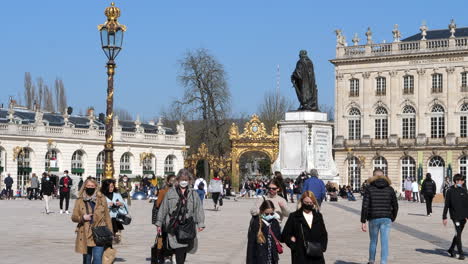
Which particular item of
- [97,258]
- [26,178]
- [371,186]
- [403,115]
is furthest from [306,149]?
[403,115]

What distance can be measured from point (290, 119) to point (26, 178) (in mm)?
42767

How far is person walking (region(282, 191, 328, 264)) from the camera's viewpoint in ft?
38.5

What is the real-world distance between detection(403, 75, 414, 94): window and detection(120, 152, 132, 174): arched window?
82.7 ft

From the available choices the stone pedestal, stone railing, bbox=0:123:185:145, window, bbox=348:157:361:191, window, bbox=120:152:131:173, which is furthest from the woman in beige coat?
window, bbox=348:157:361:191

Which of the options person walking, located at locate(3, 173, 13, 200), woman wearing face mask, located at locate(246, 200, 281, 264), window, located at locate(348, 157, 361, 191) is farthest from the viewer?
window, located at locate(348, 157, 361, 191)

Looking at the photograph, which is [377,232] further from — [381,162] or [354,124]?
[354,124]

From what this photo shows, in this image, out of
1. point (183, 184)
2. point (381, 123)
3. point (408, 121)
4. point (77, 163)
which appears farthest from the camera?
point (381, 123)

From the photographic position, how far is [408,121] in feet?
278

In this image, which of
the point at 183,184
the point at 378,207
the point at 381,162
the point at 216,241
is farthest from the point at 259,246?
the point at 381,162

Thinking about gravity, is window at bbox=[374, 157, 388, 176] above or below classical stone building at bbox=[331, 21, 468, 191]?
below

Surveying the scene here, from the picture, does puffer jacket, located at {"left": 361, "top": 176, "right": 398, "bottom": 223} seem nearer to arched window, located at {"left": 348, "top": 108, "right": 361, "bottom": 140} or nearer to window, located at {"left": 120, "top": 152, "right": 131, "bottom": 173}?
window, located at {"left": 120, "top": 152, "right": 131, "bottom": 173}

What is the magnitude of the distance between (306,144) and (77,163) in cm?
4701

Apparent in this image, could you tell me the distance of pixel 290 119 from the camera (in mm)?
37438

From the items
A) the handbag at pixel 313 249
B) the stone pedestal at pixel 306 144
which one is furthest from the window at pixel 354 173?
the handbag at pixel 313 249
